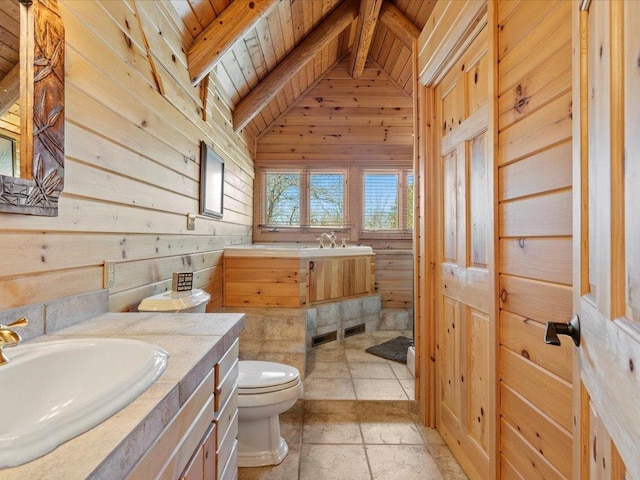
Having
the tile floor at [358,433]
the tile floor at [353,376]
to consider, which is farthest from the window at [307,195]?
the tile floor at [358,433]


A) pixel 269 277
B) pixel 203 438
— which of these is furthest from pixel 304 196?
pixel 203 438

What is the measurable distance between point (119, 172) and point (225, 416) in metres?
1.12

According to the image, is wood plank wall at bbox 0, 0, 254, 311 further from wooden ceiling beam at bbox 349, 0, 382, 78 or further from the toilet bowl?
wooden ceiling beam at bbox 349, 0, 382, 78

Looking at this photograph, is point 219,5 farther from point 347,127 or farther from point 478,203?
point 347,127

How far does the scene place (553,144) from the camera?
3.32 feet

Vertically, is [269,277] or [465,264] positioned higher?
[465,264]

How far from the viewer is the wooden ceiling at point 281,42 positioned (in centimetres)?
221

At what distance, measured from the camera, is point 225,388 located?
113 cm

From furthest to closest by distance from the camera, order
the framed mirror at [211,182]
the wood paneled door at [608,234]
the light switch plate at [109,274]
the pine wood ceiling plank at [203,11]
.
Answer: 1. the framed mirror at [211,182]
2. the pine wood ceiling plank at [203,11]
3. the light switch plate at [109,274]
4. the wood paneled door at [608,234]

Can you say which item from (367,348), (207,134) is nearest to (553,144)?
(207,134)

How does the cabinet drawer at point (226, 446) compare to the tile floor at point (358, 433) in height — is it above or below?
above

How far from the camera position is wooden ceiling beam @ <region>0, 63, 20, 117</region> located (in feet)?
2.91

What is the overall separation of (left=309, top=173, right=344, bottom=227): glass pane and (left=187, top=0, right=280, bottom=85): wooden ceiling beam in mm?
2546

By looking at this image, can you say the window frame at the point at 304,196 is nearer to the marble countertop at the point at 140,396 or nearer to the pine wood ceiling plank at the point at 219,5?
the pine wood ceiling plank at the point at 219,5
